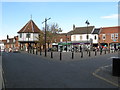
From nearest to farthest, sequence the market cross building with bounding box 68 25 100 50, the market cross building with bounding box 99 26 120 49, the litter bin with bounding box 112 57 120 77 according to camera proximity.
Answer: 1. the litter bin with bounding box 112 57 120 77
2. the market cross building with bounding box 99 26 120 49
3. the market cross building with bounding box 68 25 100 50

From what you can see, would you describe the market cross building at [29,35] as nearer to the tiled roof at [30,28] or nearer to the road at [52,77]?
the tiled roof at [30,28]

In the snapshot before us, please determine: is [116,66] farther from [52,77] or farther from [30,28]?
[30,28]

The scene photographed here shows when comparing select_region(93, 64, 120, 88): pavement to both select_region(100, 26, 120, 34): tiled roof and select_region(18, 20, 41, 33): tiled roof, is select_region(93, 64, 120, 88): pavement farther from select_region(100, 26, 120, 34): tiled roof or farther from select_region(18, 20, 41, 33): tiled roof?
select_region(18, 20, 41, 33): tiled roof

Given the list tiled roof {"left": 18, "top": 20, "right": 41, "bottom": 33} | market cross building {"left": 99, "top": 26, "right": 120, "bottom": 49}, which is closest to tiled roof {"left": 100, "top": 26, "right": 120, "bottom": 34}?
market cross building {"left": 99, "top": 26, "right": 120, "bottom": 49}

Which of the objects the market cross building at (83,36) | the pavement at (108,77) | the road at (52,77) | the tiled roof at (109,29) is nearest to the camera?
the road at (52,77)

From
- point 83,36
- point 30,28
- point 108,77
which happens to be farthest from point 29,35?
point 108,77

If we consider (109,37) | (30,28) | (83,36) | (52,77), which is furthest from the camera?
(30,28)

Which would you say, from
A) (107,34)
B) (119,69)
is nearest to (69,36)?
(107,34)

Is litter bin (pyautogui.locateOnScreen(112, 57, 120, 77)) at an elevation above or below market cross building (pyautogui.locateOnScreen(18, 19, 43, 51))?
below

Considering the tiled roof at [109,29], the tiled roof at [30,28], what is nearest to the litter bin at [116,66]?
the tiled roof at [109,29]

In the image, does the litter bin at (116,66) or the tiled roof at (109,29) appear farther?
the tiled roof at (109,29)

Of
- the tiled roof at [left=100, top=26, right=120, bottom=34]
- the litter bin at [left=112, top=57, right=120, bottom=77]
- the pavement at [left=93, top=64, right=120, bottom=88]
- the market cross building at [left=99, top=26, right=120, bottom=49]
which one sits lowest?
the pavement at [left=93, top=64, right=120, bottom=88]

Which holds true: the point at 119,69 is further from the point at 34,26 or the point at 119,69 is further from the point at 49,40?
the point at 34,26

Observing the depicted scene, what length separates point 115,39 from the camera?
62.9 metres
